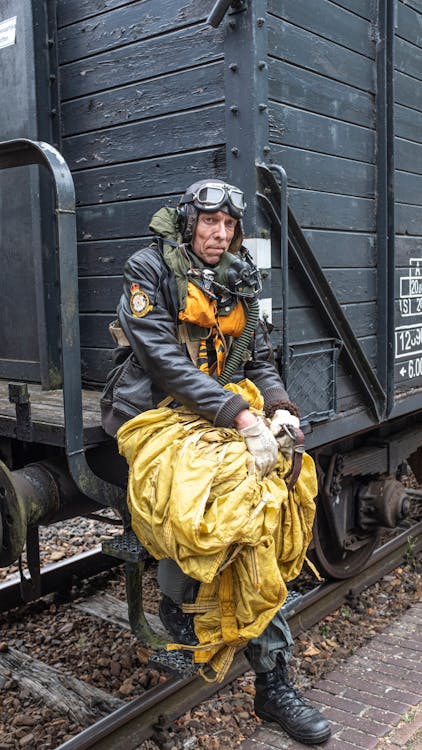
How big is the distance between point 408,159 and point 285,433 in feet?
7.73

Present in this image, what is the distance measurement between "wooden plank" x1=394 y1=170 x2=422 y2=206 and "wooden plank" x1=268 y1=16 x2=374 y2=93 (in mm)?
546

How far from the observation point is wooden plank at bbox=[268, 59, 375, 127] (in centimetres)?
346

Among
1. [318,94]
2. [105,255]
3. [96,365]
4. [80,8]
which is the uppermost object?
[80,8]

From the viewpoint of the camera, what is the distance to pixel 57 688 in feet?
12.6

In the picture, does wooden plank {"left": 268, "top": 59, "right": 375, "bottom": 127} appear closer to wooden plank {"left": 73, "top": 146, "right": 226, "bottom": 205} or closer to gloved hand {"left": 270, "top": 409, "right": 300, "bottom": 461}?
wooden plank {"left": 73, "top": 146, "right": 226, "bottom": 205}

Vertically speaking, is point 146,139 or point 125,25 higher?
point 125,25

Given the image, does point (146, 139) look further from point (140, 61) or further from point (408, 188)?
point (408, 188)

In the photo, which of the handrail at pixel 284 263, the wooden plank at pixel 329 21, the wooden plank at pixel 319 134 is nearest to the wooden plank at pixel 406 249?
the wooden plank at pixel 319 134

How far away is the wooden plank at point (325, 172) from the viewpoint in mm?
3559

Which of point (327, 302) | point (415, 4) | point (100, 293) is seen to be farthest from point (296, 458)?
point (415, 4)

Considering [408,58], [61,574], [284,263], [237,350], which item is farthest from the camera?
[61,574]

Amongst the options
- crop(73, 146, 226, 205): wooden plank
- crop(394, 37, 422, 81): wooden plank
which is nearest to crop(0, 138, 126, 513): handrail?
crop(73, 146, 226, 205): wooden plank

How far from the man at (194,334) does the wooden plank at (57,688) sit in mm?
838

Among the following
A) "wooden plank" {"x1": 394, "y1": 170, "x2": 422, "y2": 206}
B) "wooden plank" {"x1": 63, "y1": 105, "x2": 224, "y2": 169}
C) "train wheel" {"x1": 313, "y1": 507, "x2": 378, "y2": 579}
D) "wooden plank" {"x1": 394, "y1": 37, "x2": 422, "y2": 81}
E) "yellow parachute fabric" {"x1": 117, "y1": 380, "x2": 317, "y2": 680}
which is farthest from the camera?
"train wheel" {"x1": 313, "y1": 507, "x2": 378, "y2": 579}
